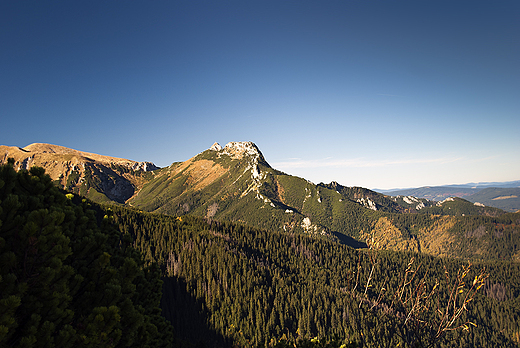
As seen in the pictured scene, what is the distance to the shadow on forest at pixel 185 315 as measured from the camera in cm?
13745

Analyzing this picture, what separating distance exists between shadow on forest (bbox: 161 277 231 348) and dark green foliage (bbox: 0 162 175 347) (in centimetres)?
13713

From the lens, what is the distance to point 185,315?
148375mm

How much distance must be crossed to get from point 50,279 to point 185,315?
15740 cm

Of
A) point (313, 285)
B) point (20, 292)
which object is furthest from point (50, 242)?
point (313, 285)

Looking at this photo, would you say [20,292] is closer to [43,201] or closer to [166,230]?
[43,201]

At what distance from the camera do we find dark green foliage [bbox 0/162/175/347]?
1325 cm

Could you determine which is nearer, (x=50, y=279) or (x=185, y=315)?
(x=50, y=279)

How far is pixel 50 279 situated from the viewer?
13750 mm

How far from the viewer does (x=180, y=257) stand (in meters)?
172

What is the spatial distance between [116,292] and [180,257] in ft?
554

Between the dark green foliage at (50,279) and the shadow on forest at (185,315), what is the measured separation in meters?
137

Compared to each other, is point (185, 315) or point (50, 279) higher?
point (50, 279)

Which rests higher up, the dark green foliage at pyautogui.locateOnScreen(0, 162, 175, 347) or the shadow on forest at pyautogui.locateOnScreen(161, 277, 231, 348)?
the dark green foliage at pyautogui.locateOnScreen(0, 162, 175, 347)

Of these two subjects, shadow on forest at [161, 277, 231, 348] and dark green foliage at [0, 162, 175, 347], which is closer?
dark green foliage at [0, 162, 175, 347]
